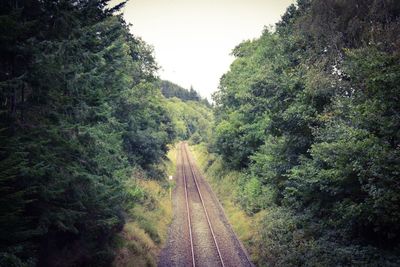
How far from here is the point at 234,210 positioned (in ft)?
80.6

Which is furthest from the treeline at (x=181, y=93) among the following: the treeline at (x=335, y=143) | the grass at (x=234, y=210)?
the treeline at (x=335, y=143)

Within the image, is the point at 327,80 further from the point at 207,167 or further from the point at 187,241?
the point at 207,167

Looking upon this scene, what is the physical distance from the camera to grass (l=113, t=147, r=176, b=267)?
48.9 ft

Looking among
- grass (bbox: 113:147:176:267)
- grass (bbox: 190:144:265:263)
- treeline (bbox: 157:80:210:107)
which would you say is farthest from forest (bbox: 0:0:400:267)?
treeline (bbox: 157:80:210:107)

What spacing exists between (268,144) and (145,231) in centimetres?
894

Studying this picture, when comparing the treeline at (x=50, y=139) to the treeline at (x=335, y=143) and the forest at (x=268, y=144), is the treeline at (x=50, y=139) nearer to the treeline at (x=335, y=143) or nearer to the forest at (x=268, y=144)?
the forest at (x=268, y=144)

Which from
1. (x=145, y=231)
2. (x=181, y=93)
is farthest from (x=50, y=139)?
(x=181, y=93)

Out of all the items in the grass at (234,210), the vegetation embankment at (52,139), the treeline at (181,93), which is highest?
the treeline at (181,93)

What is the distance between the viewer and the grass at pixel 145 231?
14906 millimetres

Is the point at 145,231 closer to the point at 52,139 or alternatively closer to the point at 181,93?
the point at 52,139

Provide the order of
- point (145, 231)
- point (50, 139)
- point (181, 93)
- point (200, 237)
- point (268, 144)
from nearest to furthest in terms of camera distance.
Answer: point (50, 139) < point (145, 231) < point (200, 237) < point (268, 144) < point (181, 93)

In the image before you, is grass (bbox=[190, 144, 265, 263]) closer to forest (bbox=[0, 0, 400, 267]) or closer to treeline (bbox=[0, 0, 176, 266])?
forest (bbox=[0, 0, 400, 267])

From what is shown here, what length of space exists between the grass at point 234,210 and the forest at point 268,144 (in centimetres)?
30

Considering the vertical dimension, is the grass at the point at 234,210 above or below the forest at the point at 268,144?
below
